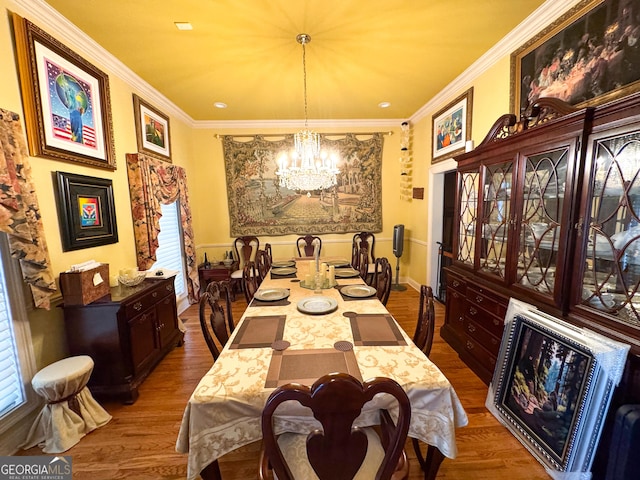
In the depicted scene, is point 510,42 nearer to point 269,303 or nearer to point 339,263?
point 339,263

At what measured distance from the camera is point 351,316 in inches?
69.1

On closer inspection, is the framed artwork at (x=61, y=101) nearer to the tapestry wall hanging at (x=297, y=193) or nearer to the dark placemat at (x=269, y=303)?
the dark placemat at (x=269, y=303)

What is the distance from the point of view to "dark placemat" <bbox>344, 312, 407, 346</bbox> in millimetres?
1426

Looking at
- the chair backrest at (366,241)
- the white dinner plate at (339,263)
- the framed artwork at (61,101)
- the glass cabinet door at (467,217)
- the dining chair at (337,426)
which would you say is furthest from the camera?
the chair backrest at (366,241)

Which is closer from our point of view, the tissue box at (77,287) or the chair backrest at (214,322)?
the chair backrest at (214,322)

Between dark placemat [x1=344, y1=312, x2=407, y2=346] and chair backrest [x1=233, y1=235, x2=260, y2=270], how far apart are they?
320 centimetres

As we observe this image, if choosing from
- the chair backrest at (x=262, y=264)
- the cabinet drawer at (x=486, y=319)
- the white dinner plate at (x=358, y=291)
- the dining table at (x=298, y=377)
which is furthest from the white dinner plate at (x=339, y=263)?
the dining table at (x=298, y=377)

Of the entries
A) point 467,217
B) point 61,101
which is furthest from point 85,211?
point 467,217

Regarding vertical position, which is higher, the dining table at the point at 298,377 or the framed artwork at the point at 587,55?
the framed artwork at the point at 587,55

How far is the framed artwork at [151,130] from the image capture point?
3.04 metres

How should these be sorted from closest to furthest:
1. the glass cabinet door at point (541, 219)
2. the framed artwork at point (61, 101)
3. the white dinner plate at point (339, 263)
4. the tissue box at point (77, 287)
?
1. the glass cabinet door at point (541, 219)
2. the framed artwork at point (61, 101)
3. the tissue box at point (77, 287)
4. the white dinner plate at point (339, 263)

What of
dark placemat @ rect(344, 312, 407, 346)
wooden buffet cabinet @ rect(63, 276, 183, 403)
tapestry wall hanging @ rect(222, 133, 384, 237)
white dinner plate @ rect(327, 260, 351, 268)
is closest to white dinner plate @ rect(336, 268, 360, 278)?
white dinner plate @ rect(327, 260, 351, 268)

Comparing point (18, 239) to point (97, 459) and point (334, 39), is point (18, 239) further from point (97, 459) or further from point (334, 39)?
point (334, 39)

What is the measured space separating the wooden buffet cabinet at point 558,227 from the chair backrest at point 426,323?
793mm
